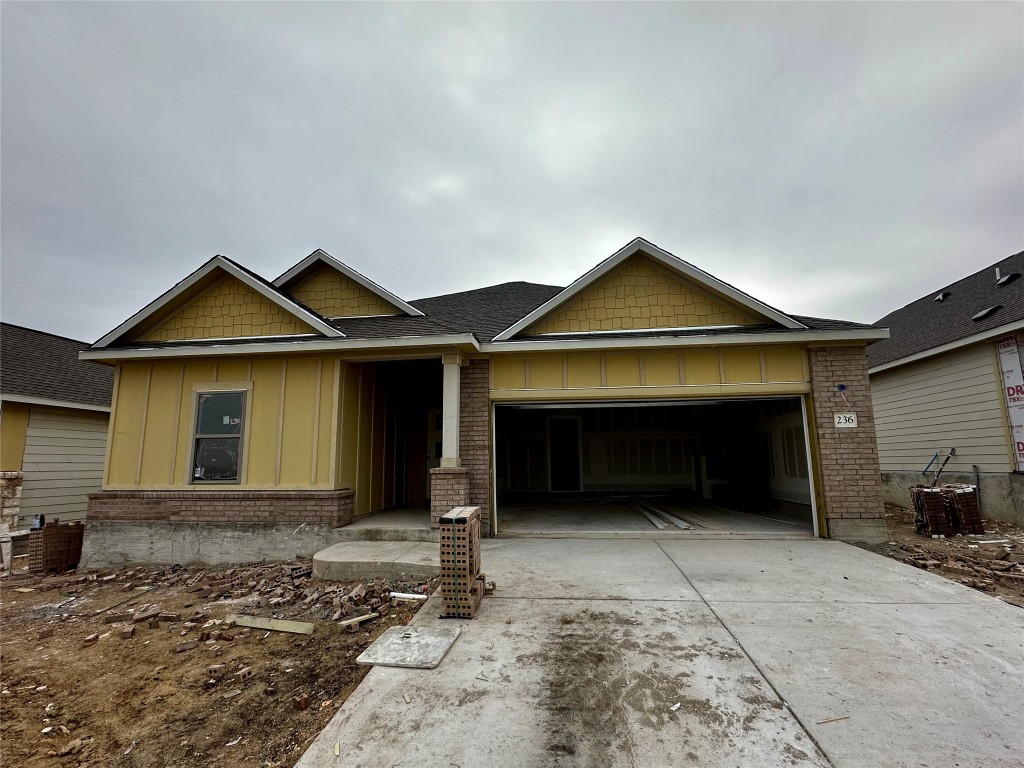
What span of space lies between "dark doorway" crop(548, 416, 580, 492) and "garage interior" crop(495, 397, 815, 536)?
0.03 meters

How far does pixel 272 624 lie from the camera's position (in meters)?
4.58

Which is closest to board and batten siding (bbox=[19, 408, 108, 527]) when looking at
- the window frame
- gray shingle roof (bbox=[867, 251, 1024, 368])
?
the window frame

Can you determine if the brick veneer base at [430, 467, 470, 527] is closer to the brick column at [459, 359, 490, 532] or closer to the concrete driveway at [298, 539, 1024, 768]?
the brick column at [459, 359, 490, 532]

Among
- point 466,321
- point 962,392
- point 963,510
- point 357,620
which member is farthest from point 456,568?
point 962,392

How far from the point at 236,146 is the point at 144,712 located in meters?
15.3

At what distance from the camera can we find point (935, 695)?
2736 mm

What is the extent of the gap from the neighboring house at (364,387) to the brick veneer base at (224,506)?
A: 3 centimetres

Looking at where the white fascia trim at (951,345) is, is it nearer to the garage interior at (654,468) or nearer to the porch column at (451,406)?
the garage interior at (654,468)

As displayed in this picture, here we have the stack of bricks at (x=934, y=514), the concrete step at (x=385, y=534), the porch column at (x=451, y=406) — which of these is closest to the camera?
the concrete step at (x=385, y=534)

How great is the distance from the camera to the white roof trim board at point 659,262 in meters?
7.71

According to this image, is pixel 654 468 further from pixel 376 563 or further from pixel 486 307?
pixel 376 563

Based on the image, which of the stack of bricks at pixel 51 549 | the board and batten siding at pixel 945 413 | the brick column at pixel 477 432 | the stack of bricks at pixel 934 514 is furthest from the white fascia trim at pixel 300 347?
the board and batten siding at pixel 945 413

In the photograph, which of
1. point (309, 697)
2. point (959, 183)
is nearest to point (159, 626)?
point (309, 697)

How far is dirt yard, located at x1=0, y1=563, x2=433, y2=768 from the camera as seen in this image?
274cm
